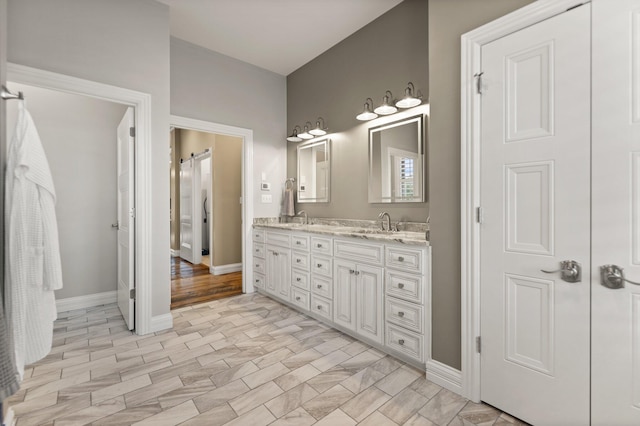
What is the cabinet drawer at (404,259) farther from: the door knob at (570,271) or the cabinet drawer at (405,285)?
the door knob at (570,271)

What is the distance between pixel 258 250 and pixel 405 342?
2.23 m

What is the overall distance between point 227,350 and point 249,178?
2.18m

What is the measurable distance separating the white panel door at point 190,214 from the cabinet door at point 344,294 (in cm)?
398

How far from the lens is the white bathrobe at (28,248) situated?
130 cm

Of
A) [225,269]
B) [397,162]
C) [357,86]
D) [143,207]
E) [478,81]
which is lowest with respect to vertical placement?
[225,269]

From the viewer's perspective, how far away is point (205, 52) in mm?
3557

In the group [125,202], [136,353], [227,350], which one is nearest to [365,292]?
[227,350]

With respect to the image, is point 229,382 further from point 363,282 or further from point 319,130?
point 319,130

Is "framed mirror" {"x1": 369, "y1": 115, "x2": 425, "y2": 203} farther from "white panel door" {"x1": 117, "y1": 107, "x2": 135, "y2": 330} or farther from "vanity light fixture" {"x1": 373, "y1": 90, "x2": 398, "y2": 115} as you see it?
"white panel door" {"x1": 117, "y1": 107, "x2": 135, "y2": 330}

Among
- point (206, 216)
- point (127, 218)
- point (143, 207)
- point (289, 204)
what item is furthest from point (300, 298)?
point (206, 216)

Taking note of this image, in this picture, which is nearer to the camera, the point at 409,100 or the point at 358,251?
the point at 358,251

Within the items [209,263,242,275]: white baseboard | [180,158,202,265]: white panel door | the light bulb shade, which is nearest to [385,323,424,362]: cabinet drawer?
the light bulb shade

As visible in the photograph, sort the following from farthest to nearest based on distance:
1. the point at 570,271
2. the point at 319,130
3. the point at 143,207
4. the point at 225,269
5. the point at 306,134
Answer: the point at 225,269 < the point at 306,134 < the point at 319,130 < the point at 143,207 < the point at 570,271

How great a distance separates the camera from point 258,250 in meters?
3.81
